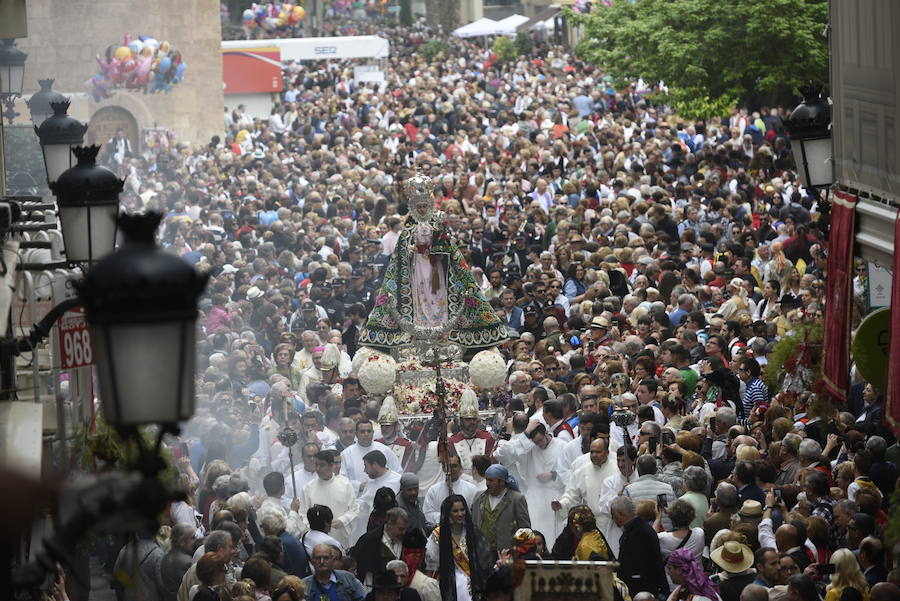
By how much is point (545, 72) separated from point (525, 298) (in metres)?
31.4

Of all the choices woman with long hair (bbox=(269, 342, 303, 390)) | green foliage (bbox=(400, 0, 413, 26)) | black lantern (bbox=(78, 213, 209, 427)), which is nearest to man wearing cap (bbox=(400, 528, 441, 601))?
black lantern (bbox=(78, 213, 209, 427))

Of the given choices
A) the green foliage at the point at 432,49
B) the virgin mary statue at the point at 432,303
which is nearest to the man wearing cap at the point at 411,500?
the virgin mary statue at the point at 432,303

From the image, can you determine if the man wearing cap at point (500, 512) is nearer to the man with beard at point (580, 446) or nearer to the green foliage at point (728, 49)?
the man with beard at point (580, 446)

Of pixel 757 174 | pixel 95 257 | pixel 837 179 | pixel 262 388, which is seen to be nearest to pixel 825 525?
pixel 837 179

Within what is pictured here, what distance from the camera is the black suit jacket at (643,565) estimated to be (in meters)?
9.53

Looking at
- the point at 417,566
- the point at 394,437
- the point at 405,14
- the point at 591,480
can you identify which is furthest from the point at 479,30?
the point at 417,566

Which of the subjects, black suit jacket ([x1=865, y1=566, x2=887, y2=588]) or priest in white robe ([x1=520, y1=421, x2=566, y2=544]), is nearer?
black suit jacket ([x1=865, y1=566, x2=887, y2=588])

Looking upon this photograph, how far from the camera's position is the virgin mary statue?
14250mm

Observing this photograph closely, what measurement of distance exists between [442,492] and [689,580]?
9.63 ft

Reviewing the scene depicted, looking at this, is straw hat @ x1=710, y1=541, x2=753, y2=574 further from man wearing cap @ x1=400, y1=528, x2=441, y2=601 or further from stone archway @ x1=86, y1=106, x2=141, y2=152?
stone archway @ x1=86, y1=106, x2=141, y2=152

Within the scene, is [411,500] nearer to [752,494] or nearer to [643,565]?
[643,565]

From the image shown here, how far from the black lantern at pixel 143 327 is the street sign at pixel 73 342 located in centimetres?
438

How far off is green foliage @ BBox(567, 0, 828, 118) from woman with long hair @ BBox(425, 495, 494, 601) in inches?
758

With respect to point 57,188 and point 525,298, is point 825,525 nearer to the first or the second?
point 57,188
